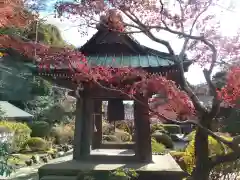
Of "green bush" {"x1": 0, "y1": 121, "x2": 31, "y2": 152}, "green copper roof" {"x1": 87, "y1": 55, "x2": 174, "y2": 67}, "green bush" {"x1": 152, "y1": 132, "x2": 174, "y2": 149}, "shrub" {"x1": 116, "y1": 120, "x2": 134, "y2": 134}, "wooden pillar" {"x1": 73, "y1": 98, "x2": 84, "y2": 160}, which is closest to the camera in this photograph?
"green copper roof" {"x1": 87, "y1": 55, "x2": 174, "y2": 67}

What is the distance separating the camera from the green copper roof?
277 inches

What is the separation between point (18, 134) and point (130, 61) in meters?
10.4

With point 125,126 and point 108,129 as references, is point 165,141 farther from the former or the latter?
point 125,126

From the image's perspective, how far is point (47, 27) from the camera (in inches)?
920

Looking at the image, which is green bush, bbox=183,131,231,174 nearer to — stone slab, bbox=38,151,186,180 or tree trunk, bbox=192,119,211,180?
stone slab, bbox=38,151,186,180

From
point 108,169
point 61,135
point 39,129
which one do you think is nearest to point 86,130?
point 108,169

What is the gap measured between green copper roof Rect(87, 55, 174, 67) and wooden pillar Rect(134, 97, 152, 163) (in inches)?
48.8

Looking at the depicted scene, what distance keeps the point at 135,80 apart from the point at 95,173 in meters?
2.48

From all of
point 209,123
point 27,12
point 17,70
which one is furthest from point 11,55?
point 209,123

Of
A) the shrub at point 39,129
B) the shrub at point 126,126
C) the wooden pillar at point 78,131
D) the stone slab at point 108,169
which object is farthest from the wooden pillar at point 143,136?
the shrub at point 126,126

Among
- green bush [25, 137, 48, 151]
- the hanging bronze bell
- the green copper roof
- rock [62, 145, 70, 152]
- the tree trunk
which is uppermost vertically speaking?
the green copper roof

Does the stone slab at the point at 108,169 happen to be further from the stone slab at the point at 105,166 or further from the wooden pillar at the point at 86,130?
the wooden pillar at the point at 86,130

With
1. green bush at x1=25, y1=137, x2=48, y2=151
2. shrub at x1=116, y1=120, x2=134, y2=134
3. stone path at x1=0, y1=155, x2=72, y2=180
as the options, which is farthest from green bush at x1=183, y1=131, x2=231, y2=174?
shrub at x1=116, y1=120, x2=134, y2=134

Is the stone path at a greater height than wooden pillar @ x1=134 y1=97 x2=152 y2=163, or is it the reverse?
wooden pillar @ x1=134 y1=97 x2=152 y2=163
